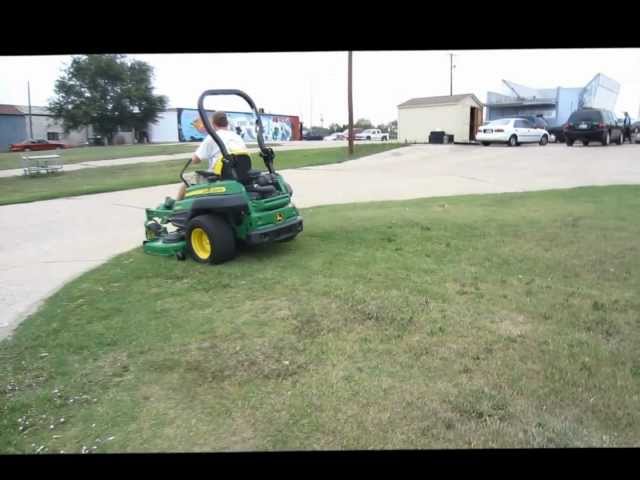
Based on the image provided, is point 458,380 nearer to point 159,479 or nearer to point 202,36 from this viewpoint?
point 159,479

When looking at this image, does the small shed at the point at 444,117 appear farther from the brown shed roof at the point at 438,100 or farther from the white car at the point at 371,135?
the white car at the point at 371,135

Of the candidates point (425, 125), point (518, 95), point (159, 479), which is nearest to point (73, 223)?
point (159, 479)

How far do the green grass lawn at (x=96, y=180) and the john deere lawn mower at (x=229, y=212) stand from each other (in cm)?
274

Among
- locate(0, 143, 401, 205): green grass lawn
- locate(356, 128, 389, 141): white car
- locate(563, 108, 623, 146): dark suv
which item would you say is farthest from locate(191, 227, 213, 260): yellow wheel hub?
locate(356, 128, 389, 141): white car

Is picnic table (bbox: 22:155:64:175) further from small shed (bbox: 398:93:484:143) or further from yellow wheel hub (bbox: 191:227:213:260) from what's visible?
small shed (bbox: 398:93:484:143)

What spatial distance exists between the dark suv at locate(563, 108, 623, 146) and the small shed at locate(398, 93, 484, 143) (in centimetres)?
746

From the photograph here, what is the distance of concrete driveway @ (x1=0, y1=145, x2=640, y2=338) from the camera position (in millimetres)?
6143

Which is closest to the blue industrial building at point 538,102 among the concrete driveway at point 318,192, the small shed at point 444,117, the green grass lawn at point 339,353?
the small shed at point 444,117

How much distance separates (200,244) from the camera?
5957 millimetres

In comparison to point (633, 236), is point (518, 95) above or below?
above

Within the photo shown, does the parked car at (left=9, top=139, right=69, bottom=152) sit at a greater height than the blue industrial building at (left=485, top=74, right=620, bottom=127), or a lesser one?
lesser

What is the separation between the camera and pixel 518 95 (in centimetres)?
3062

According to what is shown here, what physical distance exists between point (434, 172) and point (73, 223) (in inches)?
425

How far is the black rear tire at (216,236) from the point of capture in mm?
5656
